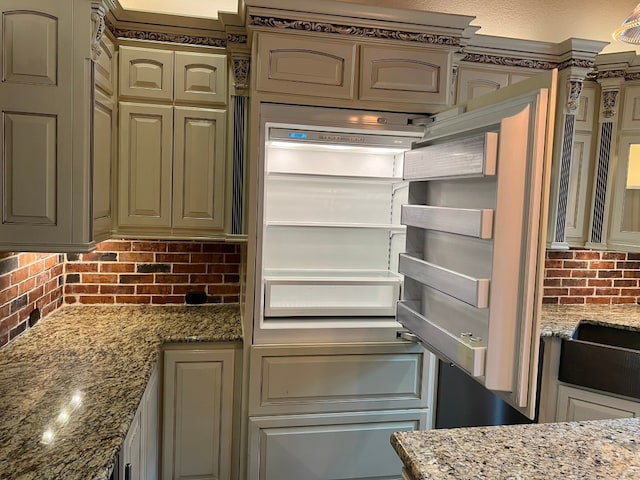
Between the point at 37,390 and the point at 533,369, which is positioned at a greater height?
the point at 533,369

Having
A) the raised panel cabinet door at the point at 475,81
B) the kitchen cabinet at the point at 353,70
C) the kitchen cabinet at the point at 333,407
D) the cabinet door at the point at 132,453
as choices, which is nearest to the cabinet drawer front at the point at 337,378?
the kitchen cabinet at the point at 333,407

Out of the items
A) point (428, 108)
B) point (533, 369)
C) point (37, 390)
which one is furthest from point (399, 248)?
point (37, 390)

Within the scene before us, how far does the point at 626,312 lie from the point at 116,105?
308 centimetres

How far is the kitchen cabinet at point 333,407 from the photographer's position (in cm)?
214

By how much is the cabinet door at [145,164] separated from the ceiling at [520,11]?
2.12ft

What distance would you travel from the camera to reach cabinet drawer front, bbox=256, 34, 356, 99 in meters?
1.95

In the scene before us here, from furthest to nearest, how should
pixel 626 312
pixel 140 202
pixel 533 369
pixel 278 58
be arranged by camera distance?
pixel 626 312, pixel 140 202, pixel 278 58, pixel 533 369

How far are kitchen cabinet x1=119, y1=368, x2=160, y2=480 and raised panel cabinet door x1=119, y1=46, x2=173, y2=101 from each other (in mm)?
1293

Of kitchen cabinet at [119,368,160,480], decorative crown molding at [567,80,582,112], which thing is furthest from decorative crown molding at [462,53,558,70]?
kitchen cabinet at [119,368,160,480]

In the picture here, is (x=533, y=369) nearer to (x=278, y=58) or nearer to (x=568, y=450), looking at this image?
(x=568, y=450)

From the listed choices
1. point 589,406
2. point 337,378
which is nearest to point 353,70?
point 337,378

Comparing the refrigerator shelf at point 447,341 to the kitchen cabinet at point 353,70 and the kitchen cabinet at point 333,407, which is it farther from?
the kitchen cabinet at point 353,70

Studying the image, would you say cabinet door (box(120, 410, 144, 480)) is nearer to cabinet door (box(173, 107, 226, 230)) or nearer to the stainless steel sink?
cabinet door (box(173, 107, 226, 230))

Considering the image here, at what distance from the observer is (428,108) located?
2113mm
